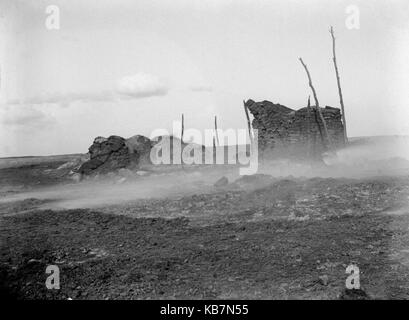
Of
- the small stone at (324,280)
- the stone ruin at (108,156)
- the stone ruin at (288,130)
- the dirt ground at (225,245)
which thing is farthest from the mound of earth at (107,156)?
the small stone at (324,280)

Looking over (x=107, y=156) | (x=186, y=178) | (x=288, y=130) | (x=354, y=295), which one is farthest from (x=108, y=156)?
(x=354, y=295)

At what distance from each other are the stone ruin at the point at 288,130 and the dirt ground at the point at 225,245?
14.3 ft

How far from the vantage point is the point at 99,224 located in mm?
9797

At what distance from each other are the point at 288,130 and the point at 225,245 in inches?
398

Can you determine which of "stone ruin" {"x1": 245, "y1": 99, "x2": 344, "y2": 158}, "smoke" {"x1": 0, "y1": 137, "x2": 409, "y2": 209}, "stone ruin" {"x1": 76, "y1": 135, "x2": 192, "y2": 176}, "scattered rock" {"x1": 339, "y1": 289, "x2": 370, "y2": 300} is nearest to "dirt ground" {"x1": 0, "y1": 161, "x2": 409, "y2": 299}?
"scattered rock" {"x1": 339, "y1": 289, "x2": 370, "y2": 300}

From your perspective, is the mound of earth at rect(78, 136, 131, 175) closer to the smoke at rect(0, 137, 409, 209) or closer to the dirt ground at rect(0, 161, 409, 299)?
the smoke at rect(0, 137, 409, 209)

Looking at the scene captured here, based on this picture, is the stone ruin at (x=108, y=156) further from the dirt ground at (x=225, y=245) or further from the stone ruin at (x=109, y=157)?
the dirt ground at (x=225, y=245)

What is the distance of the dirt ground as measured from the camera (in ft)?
18.1

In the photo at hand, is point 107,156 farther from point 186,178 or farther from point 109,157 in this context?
point 186,178

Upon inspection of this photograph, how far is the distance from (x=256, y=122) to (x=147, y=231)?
32.3 feet

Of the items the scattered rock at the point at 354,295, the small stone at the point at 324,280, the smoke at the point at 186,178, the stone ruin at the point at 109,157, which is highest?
the stone ruin at the point at 109,157

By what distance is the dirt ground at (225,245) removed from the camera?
18.1 ft
